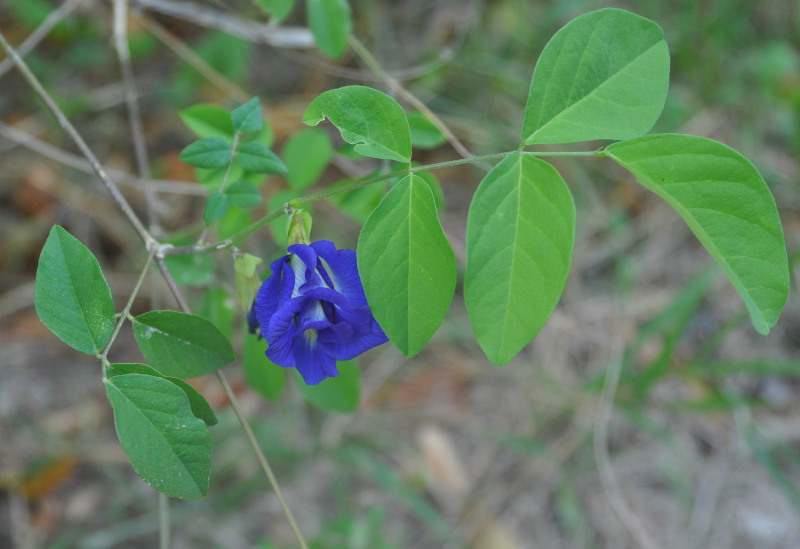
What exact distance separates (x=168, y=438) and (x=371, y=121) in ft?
1.77

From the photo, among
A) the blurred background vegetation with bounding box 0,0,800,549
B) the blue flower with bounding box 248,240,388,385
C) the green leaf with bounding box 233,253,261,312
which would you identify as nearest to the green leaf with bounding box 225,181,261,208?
the green leaf with bounding box 233,253,261,312

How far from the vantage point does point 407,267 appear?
1029 mm

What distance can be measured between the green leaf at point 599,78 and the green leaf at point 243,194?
49 centimetres

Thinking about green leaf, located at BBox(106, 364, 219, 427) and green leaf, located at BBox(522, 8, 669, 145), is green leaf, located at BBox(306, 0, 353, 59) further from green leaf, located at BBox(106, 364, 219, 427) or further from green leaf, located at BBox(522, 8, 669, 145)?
green leaf, located at BBox(106, 364, 219, 427)

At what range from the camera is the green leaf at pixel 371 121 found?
1054mm

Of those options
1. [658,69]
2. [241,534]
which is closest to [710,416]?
[241,534]

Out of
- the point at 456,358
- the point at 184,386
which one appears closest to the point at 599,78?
the point at 184,386

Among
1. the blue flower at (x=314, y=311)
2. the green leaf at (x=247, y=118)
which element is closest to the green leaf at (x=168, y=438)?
the blue flower at (x=314, y=311)

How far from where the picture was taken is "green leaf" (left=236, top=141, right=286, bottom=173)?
50.9 inches

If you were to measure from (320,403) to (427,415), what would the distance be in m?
1.17

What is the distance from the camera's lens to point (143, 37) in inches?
106

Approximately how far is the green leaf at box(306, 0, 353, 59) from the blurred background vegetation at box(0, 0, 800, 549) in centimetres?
53

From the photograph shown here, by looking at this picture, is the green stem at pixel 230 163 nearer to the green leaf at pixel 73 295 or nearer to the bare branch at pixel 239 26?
the green leaf at pixel 73 295

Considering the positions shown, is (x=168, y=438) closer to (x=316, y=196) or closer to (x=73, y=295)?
(x=73, y=295)
